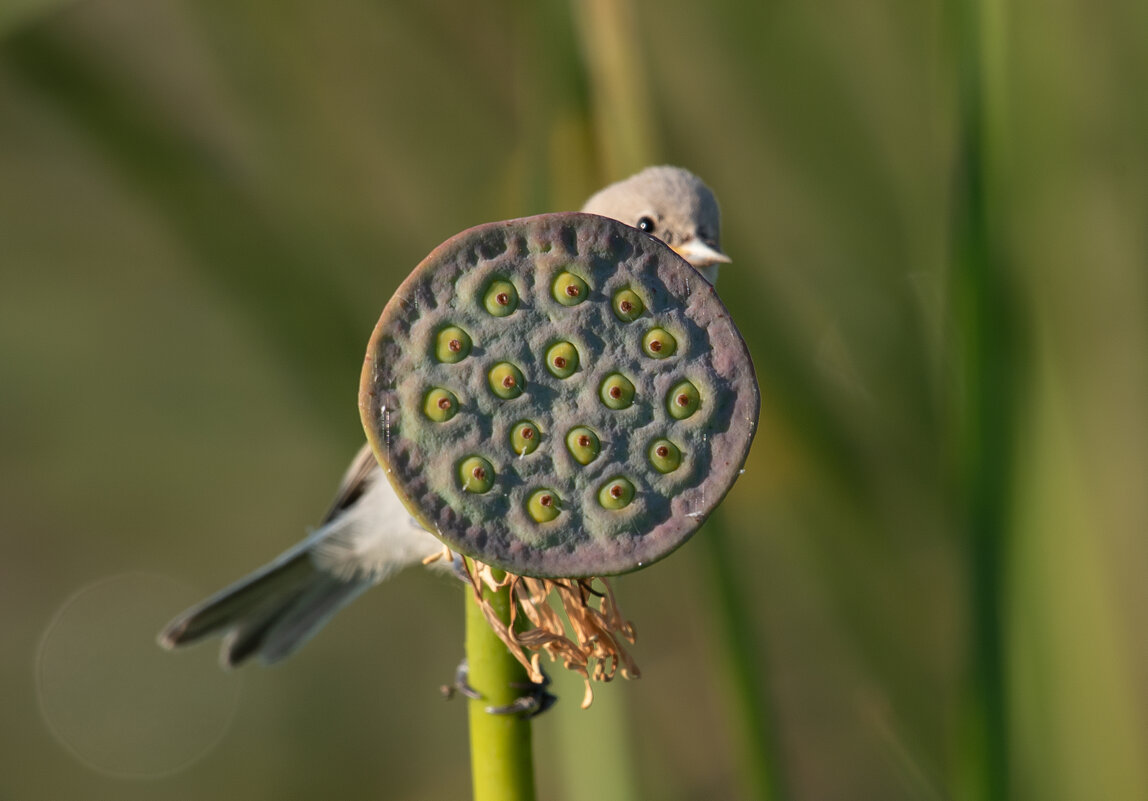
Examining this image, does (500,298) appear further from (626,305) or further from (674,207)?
(674,207)

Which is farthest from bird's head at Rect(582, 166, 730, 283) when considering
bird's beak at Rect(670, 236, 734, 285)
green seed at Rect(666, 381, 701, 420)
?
green seed at Rect(666, 381, 701, 420)

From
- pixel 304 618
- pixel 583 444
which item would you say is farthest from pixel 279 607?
pixel 583 444

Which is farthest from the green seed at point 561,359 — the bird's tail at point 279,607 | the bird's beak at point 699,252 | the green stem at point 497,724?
the bird's tail at point 279,607

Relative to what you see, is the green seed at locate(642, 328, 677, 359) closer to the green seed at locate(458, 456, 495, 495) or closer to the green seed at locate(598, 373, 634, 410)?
the green seed at locate(598, 373, 634, 410)

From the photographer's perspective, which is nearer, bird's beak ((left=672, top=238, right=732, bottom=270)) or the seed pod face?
the seed pod face

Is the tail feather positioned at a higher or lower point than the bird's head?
lower

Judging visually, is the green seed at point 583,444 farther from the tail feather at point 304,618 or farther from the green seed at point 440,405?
the tail feather at point 304,618
